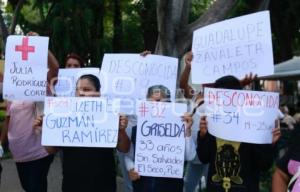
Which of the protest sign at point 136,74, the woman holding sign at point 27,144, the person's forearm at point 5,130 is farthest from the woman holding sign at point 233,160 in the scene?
the person's forearm at point 5,130

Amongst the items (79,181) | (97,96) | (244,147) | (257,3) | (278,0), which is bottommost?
(79,181)

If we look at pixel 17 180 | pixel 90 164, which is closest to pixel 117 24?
pixel 17 180

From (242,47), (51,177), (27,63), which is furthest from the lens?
(51,177)

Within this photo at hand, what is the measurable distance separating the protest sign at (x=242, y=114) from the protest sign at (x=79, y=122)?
795 millimetres

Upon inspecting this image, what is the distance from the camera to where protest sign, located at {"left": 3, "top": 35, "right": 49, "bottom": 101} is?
16.5 feet

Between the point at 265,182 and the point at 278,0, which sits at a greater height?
the point at 278,0

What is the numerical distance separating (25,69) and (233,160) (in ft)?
7.38

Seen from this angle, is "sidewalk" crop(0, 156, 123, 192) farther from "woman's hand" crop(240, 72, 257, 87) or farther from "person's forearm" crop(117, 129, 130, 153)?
"woman's hand" crop(240, 72, 257, 87)

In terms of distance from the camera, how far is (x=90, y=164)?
13.6ft

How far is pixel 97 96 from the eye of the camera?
430 cm

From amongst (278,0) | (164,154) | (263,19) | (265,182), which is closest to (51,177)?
(265,182)

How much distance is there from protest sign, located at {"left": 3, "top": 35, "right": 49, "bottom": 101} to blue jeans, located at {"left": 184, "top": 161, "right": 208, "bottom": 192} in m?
1.95

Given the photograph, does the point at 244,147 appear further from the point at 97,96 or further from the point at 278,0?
the point at 278,0

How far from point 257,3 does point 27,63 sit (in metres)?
5.99
